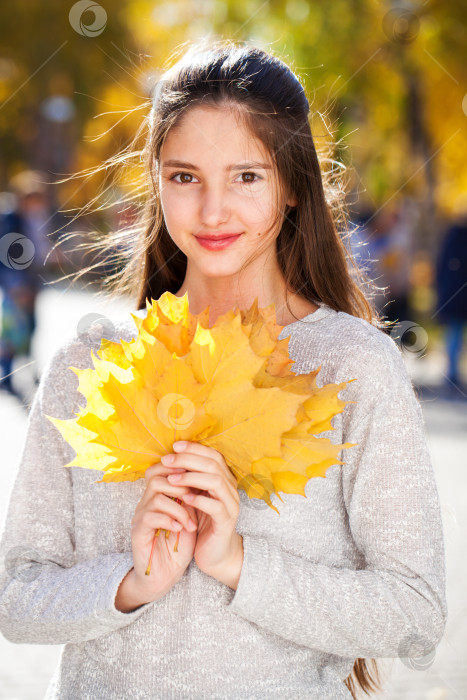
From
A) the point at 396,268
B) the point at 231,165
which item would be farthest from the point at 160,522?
the point at 396,268

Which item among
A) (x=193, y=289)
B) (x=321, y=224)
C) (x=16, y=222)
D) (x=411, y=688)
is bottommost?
(x=411, y=688)

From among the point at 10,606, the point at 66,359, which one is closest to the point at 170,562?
the point at 10,606

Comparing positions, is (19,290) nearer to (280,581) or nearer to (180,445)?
(280,581)

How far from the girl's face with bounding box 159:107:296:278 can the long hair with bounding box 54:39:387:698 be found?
4cm

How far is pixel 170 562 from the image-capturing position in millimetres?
1674

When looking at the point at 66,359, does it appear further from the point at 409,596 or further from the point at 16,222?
the point at 16,222

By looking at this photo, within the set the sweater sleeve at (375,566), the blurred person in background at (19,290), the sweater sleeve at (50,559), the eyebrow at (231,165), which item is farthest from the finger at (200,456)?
the blurred person in background at (19,290)

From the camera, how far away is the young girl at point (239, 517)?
1.71 meters

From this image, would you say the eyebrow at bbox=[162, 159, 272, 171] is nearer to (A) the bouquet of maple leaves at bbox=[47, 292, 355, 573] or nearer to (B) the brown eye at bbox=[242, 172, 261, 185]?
(B) the brown eye at bbox=[242, 172, 261, 185]

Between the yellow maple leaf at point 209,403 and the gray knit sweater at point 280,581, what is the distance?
0.30 meters

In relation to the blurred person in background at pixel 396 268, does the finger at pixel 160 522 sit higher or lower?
higher

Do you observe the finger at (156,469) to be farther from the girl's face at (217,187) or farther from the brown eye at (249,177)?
the brown eye at (249,177)

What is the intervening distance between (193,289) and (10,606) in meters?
0.88

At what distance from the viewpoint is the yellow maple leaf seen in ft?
4.80
